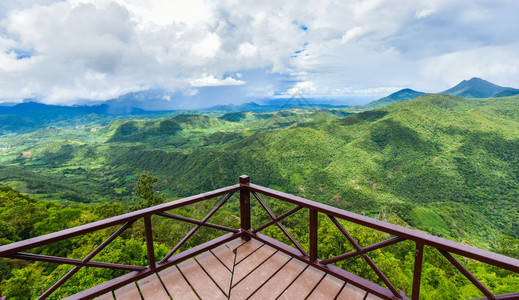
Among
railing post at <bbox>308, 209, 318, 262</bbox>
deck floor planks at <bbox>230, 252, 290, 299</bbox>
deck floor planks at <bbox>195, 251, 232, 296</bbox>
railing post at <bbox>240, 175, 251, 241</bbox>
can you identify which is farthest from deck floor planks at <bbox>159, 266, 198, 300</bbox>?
railing post at <bbox>308, 209, 318, 262</bbox>

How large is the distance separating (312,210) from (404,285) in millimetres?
11700

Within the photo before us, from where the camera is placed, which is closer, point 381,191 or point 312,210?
point 312,210

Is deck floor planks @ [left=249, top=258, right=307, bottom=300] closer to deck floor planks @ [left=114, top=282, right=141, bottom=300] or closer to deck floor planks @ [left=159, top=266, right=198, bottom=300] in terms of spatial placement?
deck floor planks @ [left=159, top=266, right=198, bottom=300]

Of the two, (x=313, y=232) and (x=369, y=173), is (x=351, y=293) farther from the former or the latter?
(x=369, y=173)

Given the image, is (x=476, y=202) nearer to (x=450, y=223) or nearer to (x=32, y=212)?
(x=450, y=223)

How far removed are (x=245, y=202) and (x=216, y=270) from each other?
110 centimetres

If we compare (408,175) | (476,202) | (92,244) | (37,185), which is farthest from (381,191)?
(37,185)

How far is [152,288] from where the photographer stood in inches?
113

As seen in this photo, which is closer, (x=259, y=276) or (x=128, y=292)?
(x=128, y=292)

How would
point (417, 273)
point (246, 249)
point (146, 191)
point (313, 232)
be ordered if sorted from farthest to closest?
point (146, 191), point (246, 249), point (313, 232), point (417, 273)

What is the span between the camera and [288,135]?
4104 inches

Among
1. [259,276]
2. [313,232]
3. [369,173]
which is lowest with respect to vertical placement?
[369,173]

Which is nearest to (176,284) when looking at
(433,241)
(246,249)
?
(246,249)

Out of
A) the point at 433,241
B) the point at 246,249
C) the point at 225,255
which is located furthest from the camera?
the point at 246,249
